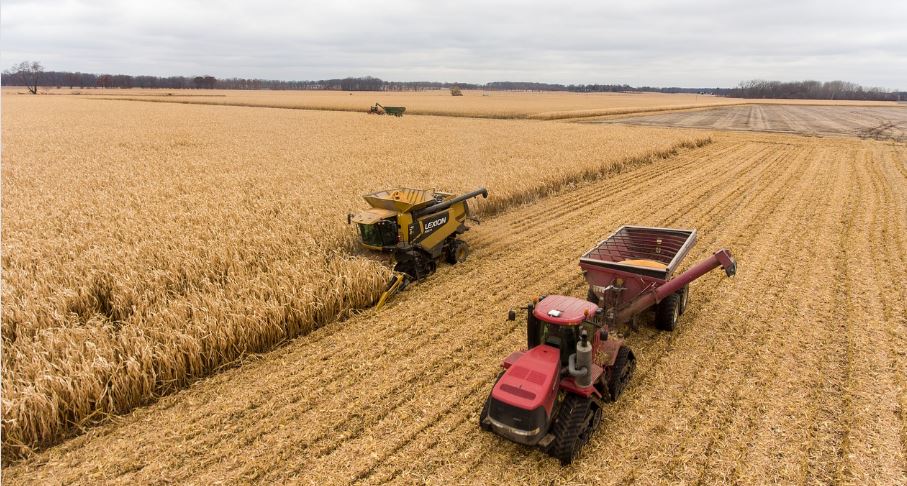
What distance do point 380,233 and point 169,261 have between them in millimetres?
3731

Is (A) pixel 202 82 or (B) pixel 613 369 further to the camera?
(A) pixel 202 82

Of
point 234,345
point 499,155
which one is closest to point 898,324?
point 234,345

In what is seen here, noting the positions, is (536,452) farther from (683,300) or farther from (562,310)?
(683,300)

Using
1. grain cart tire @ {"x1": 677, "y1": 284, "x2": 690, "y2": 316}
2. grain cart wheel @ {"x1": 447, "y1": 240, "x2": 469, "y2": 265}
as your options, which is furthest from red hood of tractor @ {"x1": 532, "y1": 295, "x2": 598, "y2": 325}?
grain cart wheel @ {"x1": 447, "y1": 240, "x2": 469, "y2": 265}

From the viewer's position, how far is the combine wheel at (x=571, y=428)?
4.46 m

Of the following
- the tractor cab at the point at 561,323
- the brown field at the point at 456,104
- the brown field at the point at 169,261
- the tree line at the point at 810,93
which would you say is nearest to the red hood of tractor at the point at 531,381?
the tractor cab at the point at 561,323

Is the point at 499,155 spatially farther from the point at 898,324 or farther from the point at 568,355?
the point at 568,355

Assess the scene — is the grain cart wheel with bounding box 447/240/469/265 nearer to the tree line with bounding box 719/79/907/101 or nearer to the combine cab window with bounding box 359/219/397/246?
the combine cab window with bounding box 359/219/397/246

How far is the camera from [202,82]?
164500 mm

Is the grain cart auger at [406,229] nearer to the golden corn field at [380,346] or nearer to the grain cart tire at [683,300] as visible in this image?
the golden corn field at [380,346]

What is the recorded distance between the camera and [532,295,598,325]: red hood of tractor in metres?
4.72

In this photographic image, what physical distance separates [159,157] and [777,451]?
23943 millimetres

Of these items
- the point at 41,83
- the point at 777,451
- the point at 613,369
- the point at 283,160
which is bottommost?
the point at 777,451

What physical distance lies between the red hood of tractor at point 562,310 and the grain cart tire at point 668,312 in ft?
7.96
